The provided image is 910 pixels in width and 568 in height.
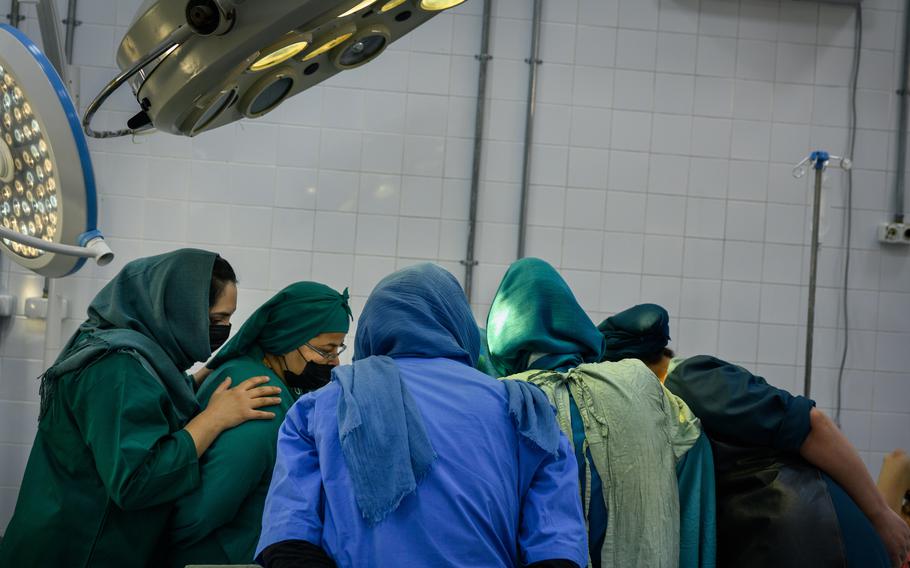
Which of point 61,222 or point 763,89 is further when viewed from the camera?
point 763,89

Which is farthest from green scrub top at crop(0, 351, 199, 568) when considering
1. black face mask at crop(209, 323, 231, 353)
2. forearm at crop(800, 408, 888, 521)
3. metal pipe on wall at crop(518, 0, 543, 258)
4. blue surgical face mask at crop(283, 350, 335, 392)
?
metal pipe on wall at crop(518, 0, 543, 258)

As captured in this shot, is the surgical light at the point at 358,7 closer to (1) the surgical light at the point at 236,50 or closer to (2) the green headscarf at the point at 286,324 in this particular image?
(1) the surgical light at the point at 236,50

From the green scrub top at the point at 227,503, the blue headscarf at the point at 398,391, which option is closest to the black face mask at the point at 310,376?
the green scrub top at the point at 227,503

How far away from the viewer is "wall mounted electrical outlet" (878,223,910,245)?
180 inches

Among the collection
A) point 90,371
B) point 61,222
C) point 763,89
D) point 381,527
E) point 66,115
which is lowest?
point 381,527

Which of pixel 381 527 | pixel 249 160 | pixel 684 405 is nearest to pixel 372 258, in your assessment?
pixel 249 160

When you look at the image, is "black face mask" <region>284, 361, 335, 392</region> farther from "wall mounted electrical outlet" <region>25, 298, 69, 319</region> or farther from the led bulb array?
"wall mounted electrical outlet" <region>25, 298, 69, 319</region>

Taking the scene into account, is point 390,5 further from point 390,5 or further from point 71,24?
point 71,24

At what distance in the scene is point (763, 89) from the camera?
463cm

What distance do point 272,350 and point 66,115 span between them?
1.25 m

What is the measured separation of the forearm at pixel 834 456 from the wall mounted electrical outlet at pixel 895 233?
255cm

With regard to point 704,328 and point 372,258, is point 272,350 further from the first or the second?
point 704,328

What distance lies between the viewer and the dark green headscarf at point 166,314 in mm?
2426

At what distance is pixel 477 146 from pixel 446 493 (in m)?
2.98
